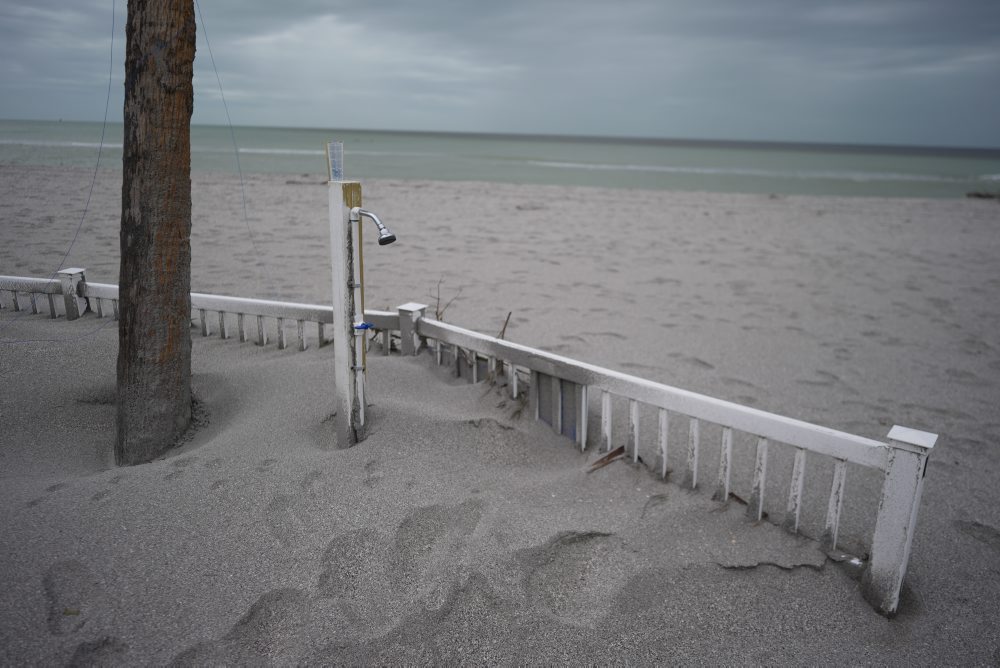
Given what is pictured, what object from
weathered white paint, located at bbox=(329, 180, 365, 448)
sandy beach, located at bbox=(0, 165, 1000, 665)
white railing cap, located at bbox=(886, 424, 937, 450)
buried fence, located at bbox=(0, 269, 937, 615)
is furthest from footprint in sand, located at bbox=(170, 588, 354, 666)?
→ white railing cap, located at bbox=(886, 424, 937, 450)

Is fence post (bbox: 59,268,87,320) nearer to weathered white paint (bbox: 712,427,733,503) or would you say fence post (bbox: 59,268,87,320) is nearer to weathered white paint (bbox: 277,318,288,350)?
weathered white paint (bbox: 277,318,288,350)

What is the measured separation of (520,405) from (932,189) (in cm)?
2853

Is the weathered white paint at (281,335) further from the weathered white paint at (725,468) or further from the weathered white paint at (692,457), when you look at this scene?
the weathered white paint at (725,468)

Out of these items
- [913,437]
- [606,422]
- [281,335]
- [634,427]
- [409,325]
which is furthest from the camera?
[281,335]

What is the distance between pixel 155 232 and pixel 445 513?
1.85 metres

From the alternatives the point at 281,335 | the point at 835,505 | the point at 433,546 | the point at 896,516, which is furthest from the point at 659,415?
the point at 281,335

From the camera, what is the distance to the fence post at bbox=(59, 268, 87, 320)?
14.2ft

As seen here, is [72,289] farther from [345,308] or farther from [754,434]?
[754,434]

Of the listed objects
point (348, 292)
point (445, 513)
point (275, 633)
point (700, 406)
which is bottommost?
point (275, 633)

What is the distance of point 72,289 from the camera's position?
4336 millimetres

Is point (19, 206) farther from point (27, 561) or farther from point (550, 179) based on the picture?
point (550, 179)

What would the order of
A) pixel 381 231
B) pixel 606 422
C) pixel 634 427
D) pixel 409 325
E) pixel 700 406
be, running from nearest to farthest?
pixel 381 231 → pixel 700 406 → pixel 634 427 → pixel 606 422 → pixel 409 325

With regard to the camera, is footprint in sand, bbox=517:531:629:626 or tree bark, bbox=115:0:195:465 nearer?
footprint in sand, bbox=517:531:629:626

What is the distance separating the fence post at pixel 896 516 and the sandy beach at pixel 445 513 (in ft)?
0.32
